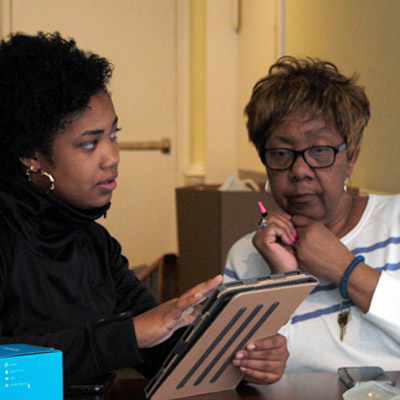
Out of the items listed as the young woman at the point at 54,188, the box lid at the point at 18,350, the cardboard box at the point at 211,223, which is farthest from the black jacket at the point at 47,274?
the cardboard box at the point at 211,223

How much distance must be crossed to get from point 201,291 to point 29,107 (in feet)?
1.73

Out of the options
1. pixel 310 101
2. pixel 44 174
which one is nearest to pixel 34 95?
pixel 44 174

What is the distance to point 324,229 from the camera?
4.54 feet

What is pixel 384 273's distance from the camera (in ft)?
4.19

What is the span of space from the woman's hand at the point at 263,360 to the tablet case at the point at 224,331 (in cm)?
2

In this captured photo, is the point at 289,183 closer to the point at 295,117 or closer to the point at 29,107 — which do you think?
the point at 295,117

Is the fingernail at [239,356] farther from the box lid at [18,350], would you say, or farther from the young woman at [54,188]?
the box lid at [18,350]

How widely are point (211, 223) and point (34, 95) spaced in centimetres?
159

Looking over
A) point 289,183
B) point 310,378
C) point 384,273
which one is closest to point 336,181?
point 289,183

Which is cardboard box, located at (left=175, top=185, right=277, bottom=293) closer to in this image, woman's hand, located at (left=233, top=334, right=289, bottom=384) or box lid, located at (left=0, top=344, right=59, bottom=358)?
woman's hand, located at (left=233, top=334, right=289, bottom=384)

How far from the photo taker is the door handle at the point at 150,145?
460 centimetres

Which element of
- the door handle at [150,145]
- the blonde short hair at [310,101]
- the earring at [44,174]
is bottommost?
the door handle at [150,145]

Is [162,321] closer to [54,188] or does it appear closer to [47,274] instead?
[47,274]

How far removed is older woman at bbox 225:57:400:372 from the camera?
131 cm
